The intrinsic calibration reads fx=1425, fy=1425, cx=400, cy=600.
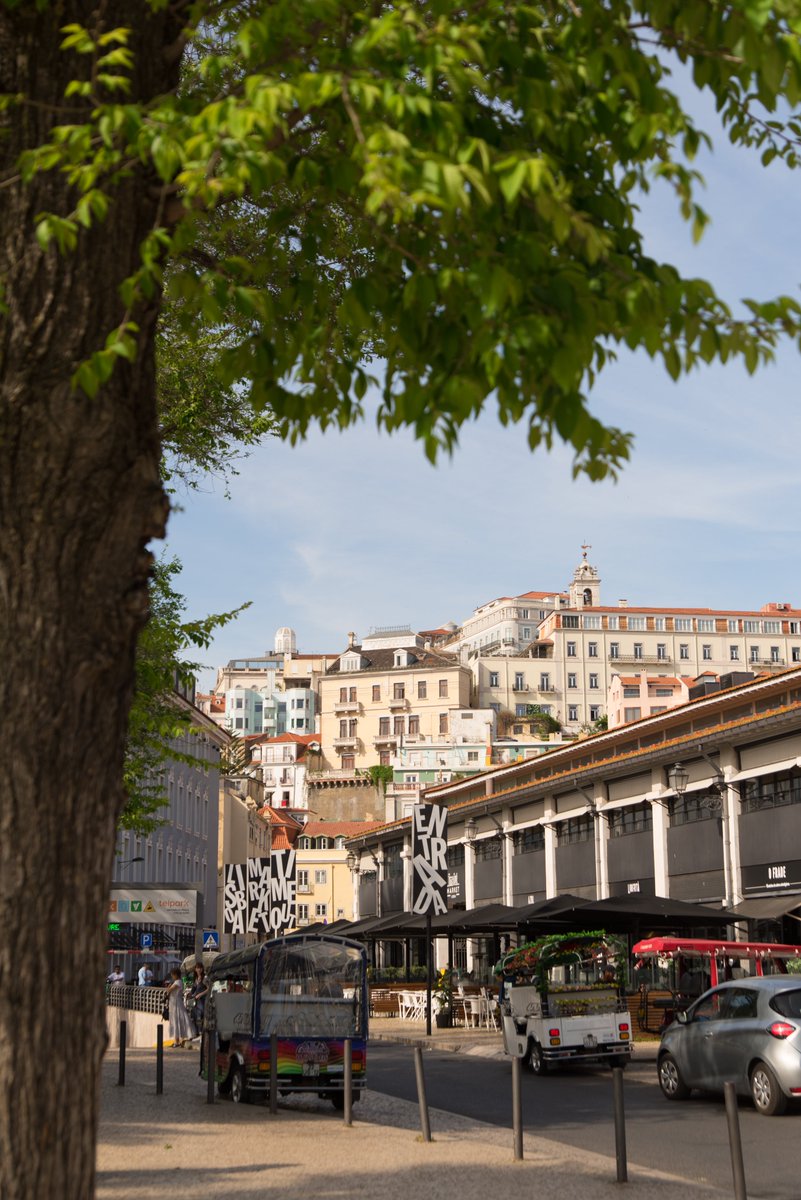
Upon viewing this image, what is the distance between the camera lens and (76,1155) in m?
5.07

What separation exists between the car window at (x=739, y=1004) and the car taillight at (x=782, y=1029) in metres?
0.47

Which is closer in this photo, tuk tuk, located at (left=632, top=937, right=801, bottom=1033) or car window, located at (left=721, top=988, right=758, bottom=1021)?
car window, located at (left=721, top=988, right=758, bottom=1021)

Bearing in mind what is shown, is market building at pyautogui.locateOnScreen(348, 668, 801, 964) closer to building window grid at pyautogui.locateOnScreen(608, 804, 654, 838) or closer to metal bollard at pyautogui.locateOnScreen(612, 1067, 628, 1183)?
building window grid at pyautogui.locateOnScreen(608, 804, 654, 838)

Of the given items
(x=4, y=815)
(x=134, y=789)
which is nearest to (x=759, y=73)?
(x=4, y=815)

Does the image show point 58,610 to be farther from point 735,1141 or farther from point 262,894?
point 262,894

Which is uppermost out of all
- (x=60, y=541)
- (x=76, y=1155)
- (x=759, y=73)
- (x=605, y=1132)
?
(x=759, y=73)

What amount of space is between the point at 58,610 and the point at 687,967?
120 ft

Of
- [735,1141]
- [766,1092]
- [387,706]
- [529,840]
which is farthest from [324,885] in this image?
[735,1141]

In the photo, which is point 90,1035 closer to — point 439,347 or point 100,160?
point 439,347

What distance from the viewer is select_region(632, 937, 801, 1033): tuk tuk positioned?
28594mm

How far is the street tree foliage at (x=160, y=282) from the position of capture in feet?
16.6

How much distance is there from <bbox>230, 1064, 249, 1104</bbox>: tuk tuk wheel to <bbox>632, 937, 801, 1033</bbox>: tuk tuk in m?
8.09

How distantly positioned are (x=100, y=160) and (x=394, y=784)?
12892 centimetres

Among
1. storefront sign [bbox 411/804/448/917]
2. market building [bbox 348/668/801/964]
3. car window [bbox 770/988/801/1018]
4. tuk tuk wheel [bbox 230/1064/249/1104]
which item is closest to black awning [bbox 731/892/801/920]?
market building [bbox 348/668/801/964]
